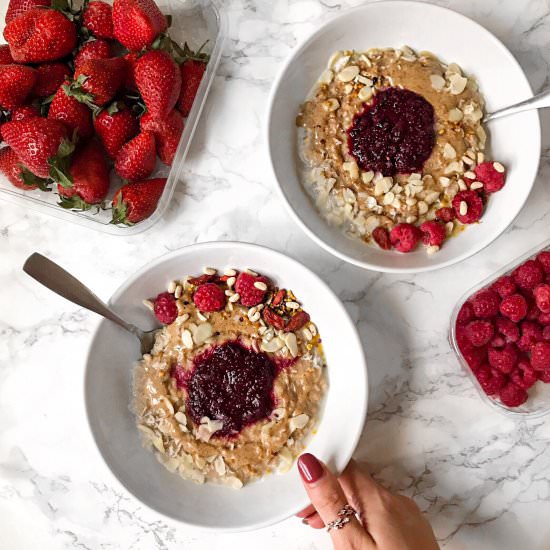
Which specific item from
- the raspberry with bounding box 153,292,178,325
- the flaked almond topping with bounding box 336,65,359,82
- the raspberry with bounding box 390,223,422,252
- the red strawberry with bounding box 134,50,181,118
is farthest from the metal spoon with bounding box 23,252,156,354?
the flaked almond topping with bounding box 336,65,359,82

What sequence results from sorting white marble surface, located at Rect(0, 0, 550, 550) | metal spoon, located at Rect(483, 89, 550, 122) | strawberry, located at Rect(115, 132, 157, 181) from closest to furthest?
metal spoon, located at Rect(483, 89, 550, 122) < strawberry, located at Rect(115, 132, 157, 181) < white marble surface, located at Rect(0, 0, 550, 550)

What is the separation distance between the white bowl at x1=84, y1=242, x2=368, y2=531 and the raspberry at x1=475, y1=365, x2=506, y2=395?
0.33 m

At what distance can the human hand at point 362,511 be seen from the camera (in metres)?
1.38

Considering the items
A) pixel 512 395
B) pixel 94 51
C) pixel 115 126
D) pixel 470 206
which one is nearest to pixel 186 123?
pixel 115 126

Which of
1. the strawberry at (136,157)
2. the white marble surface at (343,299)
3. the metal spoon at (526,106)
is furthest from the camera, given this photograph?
the white marble surface at (343,299)

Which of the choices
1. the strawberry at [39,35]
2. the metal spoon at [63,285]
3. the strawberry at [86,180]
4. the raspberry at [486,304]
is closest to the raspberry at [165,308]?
the metal spoon at [63,285]

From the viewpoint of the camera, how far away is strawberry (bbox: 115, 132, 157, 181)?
1.47 metres

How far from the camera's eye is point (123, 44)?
4.89 ft

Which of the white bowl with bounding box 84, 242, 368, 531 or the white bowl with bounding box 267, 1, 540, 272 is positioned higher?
the white bowl with bounding box 267, 1, 540, 272

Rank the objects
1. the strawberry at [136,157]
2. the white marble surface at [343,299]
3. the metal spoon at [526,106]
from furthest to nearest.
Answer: the white marble surface at [343,299], the strawberry at [136,157], the metal spoon at [526,106]

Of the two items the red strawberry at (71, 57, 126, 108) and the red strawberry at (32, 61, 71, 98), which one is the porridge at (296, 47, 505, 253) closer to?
the red strawberry at (71, 57, 126, 108)

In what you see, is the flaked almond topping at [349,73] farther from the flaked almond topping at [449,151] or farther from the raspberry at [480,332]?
the raspberry at [480,332]

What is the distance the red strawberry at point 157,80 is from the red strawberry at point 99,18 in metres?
0.13

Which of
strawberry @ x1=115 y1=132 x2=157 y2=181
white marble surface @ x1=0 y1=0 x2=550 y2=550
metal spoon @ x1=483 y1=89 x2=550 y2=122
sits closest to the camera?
metal spoon @ x1=483 y1=89 x2=550 y2=122
